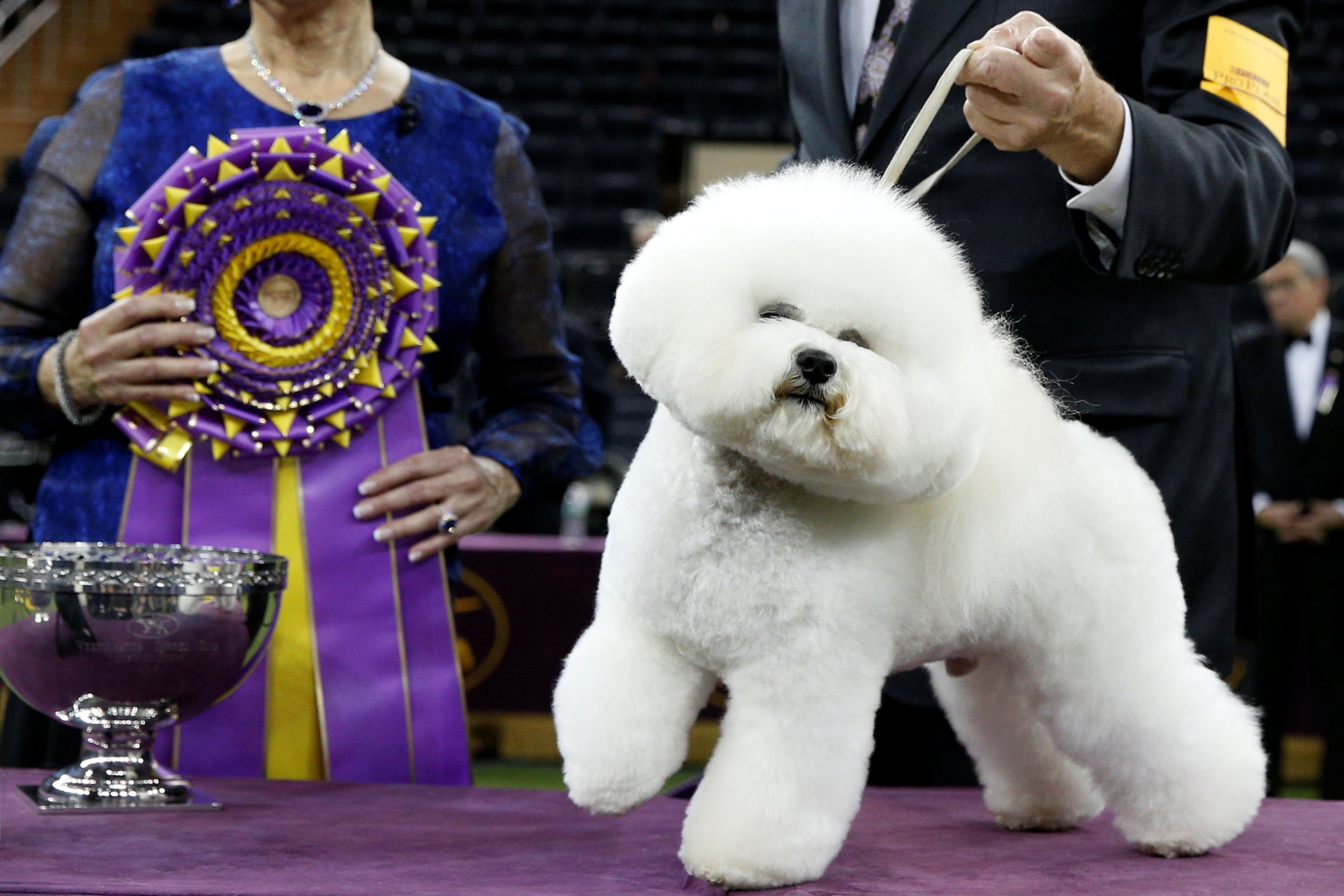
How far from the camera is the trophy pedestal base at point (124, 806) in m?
1.01

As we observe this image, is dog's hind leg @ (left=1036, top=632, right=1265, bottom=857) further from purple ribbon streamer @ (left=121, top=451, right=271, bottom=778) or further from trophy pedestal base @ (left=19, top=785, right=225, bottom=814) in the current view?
purple ribbon streamer @ (left=121, top=451, right=271, bottom=778)

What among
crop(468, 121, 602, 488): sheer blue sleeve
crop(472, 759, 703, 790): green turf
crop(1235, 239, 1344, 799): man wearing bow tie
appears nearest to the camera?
crop(468, 121, 602, 488): sheer blue sleeve

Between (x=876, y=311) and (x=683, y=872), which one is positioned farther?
(x=683, y=872)

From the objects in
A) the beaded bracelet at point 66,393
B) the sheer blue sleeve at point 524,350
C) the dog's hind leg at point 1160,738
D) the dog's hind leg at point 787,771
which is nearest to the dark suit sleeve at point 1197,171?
the dog's hind leg at point 1160,738

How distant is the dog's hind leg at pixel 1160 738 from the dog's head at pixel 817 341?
0.73ft

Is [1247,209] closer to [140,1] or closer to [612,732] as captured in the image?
[612,732]

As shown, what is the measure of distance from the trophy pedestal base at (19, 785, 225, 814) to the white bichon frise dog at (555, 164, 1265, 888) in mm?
341

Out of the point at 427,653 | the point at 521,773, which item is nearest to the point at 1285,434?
the point at 521,773

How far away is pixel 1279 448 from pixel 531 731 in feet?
7.71

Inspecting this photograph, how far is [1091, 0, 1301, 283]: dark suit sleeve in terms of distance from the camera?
94 centimetres

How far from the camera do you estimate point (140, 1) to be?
9.23 metres

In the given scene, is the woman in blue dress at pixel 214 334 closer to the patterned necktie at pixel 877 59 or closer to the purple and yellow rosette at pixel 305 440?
the purple and yellow rosette at pixel 305 440

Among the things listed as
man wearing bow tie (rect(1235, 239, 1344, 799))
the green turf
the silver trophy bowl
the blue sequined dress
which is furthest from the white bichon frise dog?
man wearing bow tie (rect(1235, 239, 1344, 799))

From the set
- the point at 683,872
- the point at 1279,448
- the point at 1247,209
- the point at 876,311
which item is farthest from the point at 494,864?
the point at 1279,448
